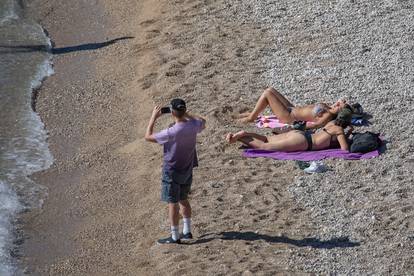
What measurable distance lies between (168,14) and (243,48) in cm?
273

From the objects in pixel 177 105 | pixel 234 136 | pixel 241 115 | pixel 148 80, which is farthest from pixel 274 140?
pixel 148 80

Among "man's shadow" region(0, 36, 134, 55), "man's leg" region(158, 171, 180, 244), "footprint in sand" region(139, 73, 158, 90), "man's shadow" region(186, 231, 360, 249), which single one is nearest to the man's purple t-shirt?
"man's leg" region(158, 171, 180, 244)

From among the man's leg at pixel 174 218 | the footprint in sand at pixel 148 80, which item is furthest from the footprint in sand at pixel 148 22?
the man's leg at pixel 174 218

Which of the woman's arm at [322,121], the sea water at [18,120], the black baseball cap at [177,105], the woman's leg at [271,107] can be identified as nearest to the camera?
the black baseball cap at [177,105]

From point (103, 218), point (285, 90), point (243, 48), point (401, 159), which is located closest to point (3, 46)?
point (243, 48)

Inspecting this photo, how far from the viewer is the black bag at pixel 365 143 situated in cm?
1297

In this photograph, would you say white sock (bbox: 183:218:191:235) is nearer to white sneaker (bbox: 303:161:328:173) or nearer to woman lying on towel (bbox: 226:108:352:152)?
white sneaker (bbox: 303:161:328:173)

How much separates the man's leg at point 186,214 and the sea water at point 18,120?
1980 mm

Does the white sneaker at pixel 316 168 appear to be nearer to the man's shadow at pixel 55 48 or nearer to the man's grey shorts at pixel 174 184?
the man's grey shorts at pixel 174 184

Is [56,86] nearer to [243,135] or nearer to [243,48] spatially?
[243,48]

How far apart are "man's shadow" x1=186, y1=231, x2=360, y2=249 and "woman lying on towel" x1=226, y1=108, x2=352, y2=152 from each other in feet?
7.26

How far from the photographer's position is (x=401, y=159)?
12.8m

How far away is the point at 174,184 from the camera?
35.8ft

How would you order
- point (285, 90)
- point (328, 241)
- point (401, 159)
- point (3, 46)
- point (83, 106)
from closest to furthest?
point (328, 241)
point (401, 159)
point (285, 90)
point (83, 106)
point (3, 46)
